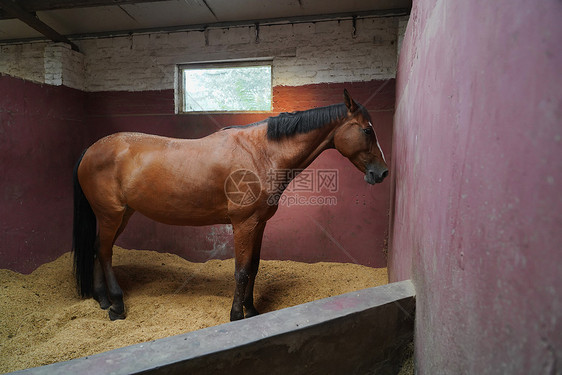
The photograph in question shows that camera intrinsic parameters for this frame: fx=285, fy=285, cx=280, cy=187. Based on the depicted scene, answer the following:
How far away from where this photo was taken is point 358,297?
133 centimetres

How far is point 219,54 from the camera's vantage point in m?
3.87

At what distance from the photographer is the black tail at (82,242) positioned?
9.23 feet

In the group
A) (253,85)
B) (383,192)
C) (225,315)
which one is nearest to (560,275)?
(225,315)

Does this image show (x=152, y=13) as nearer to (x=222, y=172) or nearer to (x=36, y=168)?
(x=36, y=168)

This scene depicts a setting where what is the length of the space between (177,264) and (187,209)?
161cm

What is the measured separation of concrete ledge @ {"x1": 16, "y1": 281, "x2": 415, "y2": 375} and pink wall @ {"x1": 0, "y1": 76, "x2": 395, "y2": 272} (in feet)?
7.34

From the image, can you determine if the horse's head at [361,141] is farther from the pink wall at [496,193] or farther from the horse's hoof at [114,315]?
the horse's hoof at [114,315]

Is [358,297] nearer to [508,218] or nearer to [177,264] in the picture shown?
[508,218]

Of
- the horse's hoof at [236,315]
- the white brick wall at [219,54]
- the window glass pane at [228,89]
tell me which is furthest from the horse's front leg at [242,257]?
the white brick wall at [219,54]

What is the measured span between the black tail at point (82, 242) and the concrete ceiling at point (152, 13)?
212cm

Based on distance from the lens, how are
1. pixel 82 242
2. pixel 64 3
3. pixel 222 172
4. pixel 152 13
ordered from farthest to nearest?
1. pixel 152 13
2. pixel 64 3
3. pixel 82 242
4. pixel 222 172

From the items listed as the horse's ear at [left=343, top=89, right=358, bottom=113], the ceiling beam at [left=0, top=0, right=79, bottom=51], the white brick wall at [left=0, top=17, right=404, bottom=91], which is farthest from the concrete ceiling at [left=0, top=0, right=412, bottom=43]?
the horse's ear at [left=343, top=89, right=358, bottom=113]

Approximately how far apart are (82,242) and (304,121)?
2465mm

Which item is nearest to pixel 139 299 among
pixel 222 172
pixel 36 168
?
pixel 222 172
